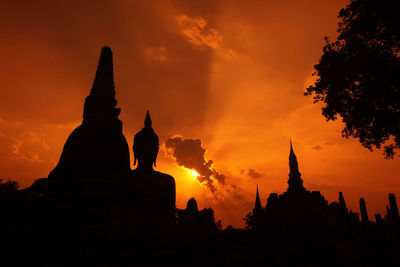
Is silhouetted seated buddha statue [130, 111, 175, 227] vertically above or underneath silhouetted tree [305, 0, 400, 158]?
underneath

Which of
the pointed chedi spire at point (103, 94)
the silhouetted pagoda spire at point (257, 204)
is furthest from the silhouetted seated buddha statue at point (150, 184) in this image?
the silhouetted pagoda spire at point (257, 204)

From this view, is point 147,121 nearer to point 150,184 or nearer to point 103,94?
point 150,184

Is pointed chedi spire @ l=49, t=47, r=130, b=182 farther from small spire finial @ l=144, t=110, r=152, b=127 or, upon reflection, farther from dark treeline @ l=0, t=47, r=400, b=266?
small spire finial @ l=144, t=110, r=152, b=127

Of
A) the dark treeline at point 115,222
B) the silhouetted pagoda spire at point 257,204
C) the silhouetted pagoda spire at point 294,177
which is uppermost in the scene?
the silhouetted pagoda spire at point 294,177

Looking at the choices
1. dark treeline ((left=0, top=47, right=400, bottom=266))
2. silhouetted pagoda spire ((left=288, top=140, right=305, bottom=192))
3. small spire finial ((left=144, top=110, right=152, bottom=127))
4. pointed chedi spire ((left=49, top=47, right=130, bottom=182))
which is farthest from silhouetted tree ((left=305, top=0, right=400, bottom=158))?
silhouetted pagoda spire ((left=288, top=140, right=305, bottom=192))

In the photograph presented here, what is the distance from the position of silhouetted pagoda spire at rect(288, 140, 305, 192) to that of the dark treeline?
3774cm

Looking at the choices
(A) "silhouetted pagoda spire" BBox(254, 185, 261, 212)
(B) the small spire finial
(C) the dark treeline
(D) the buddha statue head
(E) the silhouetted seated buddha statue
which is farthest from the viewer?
(A) "silhouetted pagoda spire" BBox(254, 185, 261, 212)

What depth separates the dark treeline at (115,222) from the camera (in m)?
10.2

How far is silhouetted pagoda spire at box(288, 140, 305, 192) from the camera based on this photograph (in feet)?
188

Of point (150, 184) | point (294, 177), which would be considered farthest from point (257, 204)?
point (150, 184)

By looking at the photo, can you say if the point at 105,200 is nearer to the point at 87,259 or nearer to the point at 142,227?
the point at 142,227

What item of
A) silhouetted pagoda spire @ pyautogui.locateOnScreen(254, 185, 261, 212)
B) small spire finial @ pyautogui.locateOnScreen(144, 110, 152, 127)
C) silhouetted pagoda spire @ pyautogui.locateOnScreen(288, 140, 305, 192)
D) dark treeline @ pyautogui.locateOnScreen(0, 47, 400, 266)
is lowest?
dark treeline @ pyautogui.locateOnScreen(0, 47, 400, 266)

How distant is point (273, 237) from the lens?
12648mm

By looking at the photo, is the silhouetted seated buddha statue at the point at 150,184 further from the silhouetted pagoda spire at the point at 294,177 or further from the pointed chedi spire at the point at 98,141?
the silhouetted pagoda spire at the point at 294,177
